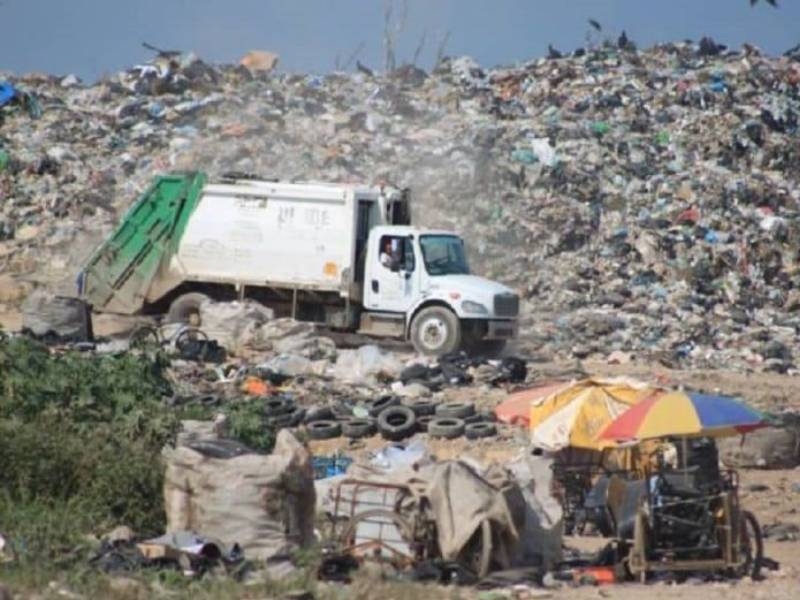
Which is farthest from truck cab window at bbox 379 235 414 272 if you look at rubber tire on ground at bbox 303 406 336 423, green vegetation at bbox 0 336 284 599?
Result: green vegetation at bbox 0 336 284 599

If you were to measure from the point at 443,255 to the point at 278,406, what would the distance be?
220 inches

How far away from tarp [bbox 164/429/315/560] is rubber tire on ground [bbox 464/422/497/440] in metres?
6.91

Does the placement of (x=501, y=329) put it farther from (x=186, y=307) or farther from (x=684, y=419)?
(x=684, y=419)

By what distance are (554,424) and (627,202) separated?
1620cm

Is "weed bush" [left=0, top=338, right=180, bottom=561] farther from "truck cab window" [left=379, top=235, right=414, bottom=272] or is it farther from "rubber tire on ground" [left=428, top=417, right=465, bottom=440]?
"truck cab window" [left=379, top=235, right=414, bottom=272]

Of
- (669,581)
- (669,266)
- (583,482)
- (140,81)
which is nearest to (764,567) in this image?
(669,581)

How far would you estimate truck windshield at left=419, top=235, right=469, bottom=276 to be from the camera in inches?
928

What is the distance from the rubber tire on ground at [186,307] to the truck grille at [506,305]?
3.57 m

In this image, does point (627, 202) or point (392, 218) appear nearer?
point (392, 218)

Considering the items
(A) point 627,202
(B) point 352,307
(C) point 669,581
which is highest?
(A) point 627,202

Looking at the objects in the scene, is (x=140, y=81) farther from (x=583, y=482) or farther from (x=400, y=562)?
(x=400, y=562)

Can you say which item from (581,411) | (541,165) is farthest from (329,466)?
(541,165)

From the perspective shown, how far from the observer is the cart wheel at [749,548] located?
1124 cm

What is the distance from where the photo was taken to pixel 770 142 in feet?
104
